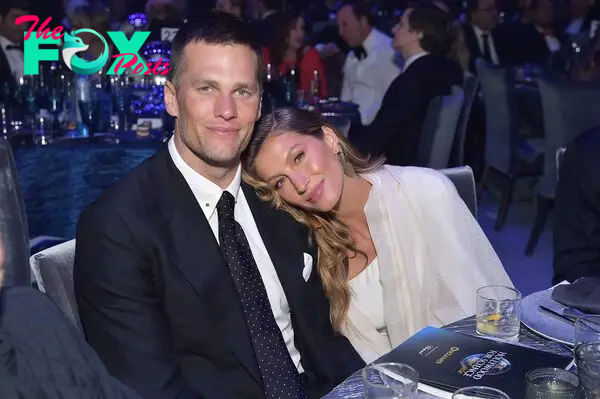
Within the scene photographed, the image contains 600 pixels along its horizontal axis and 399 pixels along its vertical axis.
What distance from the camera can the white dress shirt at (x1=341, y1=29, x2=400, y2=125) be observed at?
5.91 meters

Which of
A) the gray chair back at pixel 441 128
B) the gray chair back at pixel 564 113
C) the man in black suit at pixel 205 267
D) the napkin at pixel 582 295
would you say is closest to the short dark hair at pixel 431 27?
the gray chair back at pixel 441 128

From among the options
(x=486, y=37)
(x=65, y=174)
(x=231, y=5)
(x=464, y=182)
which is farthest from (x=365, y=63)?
(x=464, y=182)

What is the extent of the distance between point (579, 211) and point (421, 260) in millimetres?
472

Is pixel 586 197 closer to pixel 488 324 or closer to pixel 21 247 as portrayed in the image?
pixel 488 324

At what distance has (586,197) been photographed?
2070 mm

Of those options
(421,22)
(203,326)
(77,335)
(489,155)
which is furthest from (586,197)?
(489,155)

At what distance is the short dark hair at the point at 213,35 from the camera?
1731mm

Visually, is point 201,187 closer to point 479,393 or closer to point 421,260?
point 421,260

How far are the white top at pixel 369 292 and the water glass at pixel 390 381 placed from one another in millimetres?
736

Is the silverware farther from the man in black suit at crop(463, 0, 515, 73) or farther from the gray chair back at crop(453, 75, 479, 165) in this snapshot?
the man in black suit at crop(463, 0, 515, 73)

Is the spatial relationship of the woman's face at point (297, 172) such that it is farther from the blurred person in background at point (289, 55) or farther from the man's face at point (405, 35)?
the blurred person in background at point (289, 55)

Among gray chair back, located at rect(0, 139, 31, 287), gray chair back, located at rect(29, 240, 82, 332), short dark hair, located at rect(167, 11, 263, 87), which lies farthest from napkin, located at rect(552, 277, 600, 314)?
gray chair back, located at rect(0, 139, 31, 287)

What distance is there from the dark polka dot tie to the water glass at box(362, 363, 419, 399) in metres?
0.47

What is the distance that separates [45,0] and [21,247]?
9.57m
